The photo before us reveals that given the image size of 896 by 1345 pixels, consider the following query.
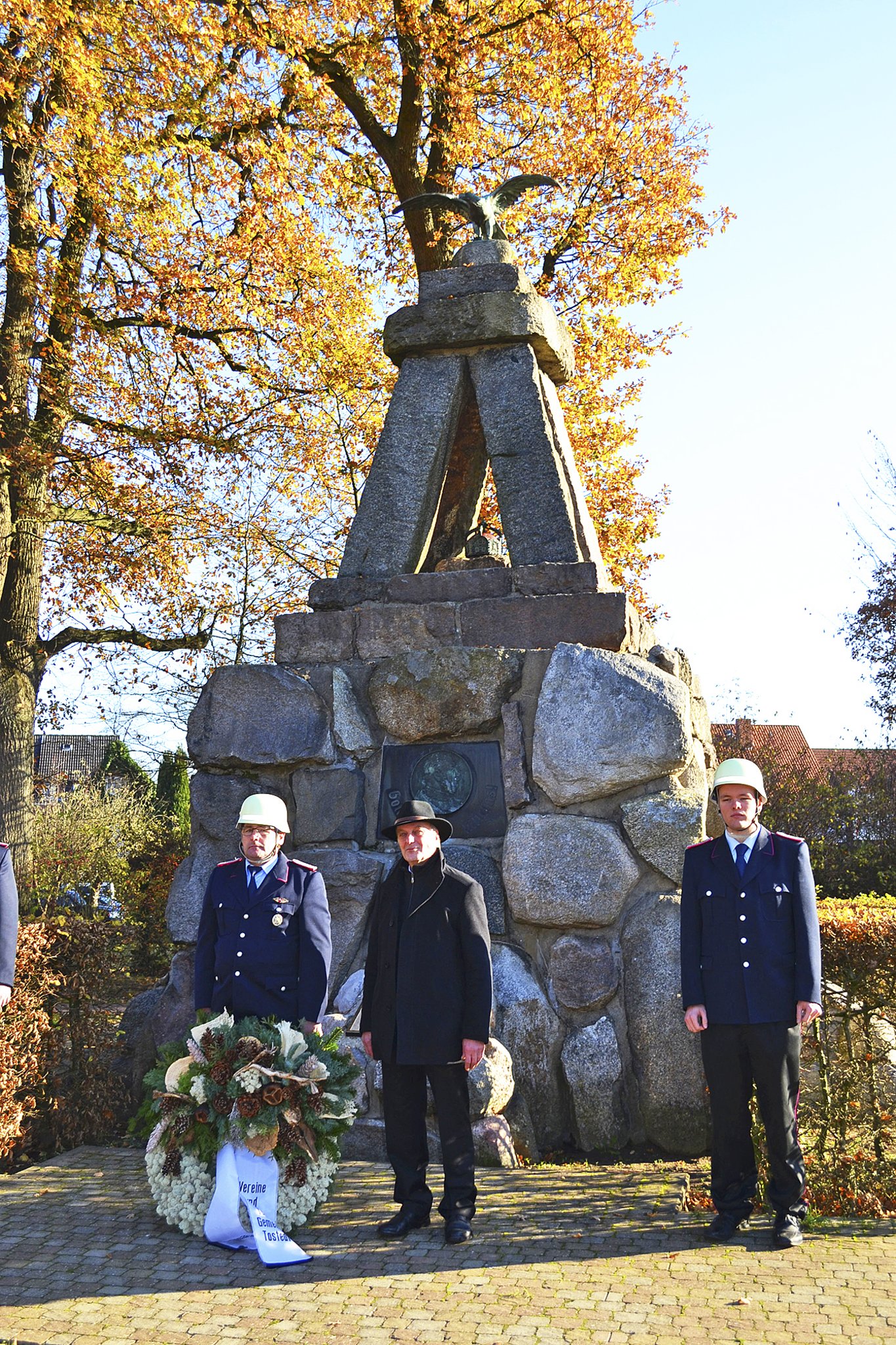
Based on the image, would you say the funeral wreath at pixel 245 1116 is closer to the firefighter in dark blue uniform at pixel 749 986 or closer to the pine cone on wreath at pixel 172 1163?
the pine cone on wreath at pixel 172 1163

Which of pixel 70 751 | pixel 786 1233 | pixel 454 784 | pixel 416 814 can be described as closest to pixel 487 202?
pixel 454 784

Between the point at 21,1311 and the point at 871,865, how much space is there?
12.0 meters

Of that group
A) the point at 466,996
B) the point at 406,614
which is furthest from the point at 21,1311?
the point at 406,614

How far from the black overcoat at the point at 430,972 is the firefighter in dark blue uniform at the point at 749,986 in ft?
2.54

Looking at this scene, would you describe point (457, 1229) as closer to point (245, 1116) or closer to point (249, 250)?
point (245, 1116)

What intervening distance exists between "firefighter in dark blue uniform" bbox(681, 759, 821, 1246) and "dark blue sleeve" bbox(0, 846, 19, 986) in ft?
8.27

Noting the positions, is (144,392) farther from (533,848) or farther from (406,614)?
(533,848)

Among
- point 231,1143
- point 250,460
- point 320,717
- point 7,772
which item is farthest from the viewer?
point 250,460

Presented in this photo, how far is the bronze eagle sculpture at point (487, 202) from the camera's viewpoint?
7043 millimetres

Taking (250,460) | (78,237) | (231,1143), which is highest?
(78,237)

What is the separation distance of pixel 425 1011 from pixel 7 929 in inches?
63.7

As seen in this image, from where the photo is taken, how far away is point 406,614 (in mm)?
6074

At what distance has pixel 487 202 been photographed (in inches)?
278

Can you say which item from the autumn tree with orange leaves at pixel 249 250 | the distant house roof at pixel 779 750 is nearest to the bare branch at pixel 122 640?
the autumn tree with orange leaves at pixel 249 250
